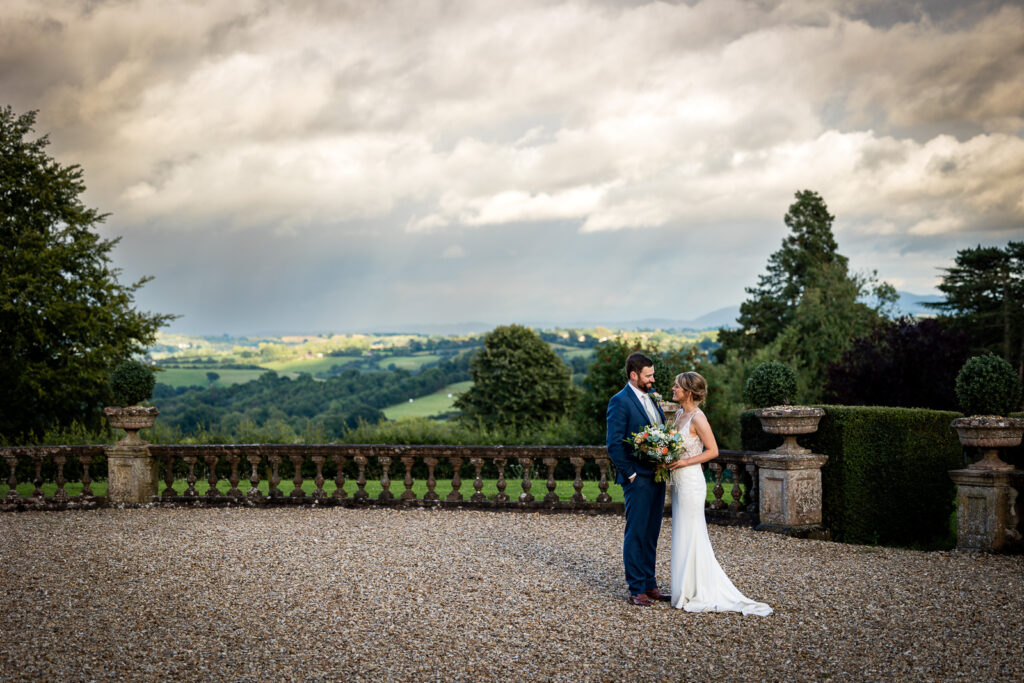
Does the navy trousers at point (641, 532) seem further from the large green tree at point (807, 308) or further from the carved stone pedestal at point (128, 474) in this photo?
the large green tree at point (807, 308)

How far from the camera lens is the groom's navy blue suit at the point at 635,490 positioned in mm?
6488

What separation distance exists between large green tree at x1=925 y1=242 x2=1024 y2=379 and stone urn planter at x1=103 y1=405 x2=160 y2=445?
34234 mm

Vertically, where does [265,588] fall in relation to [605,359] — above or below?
below

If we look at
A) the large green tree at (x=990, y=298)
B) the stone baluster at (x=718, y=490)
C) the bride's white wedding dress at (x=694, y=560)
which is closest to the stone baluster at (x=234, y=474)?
the stone baluster at (x=718, y=490)

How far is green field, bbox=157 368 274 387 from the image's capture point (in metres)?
53.9

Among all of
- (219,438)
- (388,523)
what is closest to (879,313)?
(219,438)

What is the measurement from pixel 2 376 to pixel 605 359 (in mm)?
16590

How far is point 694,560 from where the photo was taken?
252 inches

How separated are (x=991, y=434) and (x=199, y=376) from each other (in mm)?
56656

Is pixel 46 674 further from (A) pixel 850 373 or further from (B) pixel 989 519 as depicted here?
(A) pixel 850 373

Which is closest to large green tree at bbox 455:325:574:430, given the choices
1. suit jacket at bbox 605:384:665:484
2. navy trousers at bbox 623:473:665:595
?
navy trousers at bbox 623:473:665:595

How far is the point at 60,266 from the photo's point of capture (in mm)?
22062

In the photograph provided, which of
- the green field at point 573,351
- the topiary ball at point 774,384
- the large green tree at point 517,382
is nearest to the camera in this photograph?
the topiary ball at point 774,384

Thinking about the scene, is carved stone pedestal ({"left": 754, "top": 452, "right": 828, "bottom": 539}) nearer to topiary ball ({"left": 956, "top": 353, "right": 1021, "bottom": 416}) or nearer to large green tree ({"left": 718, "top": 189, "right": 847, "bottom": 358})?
topiary ball ({"left": 956, "top": 353, "right": 1021, "bottom": 416})
